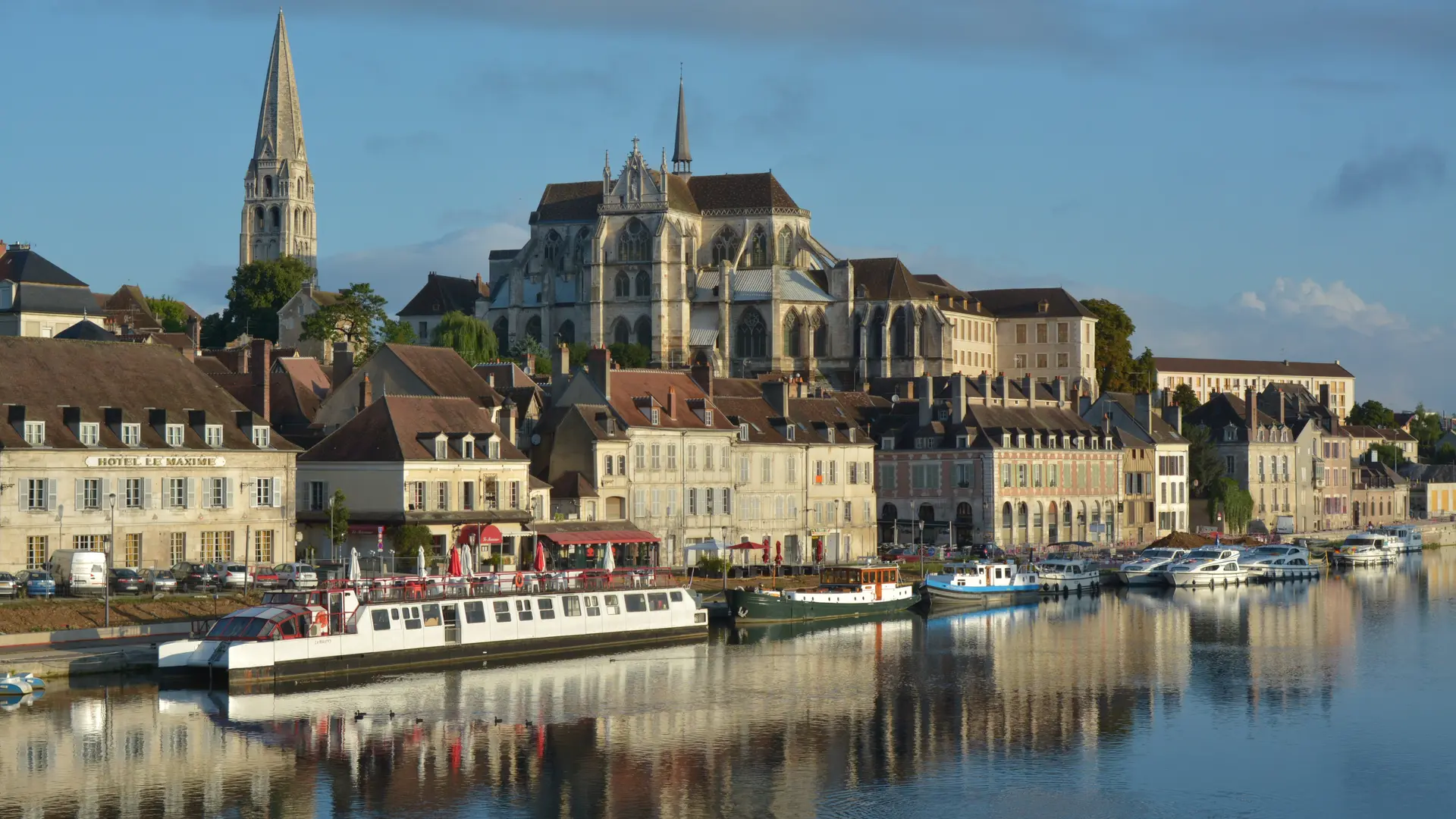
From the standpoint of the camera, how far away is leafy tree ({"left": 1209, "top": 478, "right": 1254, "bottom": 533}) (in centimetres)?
12950

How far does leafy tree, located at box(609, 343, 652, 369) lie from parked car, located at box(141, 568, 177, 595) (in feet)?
337

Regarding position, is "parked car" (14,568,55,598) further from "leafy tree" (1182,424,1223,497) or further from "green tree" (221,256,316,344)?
"green tree" (221,256,316,344)

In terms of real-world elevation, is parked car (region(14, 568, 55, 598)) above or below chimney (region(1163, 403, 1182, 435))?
below

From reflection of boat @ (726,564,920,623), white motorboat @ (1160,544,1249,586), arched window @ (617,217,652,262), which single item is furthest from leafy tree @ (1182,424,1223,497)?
arched window @ (617,217,652,262)

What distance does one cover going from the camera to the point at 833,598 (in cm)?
7712

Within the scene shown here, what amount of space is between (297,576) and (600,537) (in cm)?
1829

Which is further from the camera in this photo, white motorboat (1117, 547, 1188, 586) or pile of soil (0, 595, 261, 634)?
white motorboat (1117, 547, 1188, 586)

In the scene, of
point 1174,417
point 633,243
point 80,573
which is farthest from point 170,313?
point 80,573

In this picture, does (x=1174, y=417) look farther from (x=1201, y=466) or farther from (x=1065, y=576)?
(x=1065, y=576)

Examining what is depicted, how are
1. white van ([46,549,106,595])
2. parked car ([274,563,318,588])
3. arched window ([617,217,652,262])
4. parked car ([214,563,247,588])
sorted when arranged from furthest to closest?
arched window ([617,217,652,262]) < parked car ([214,563,247,588]) < parked car ([274,563,318,588]) < white van ([46,549,106,595])

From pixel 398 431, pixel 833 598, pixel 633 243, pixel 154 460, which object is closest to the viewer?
pixel 154 460

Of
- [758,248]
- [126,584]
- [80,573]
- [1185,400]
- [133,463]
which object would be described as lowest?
[126,584]

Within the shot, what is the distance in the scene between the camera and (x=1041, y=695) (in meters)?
58.0

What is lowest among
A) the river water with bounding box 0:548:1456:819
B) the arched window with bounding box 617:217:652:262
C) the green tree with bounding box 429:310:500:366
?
the river water with bounding box 0:548:1456:819
